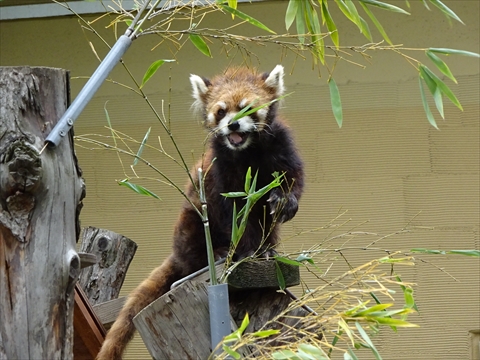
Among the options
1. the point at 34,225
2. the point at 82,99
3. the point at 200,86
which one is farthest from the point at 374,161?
the point at 34,225

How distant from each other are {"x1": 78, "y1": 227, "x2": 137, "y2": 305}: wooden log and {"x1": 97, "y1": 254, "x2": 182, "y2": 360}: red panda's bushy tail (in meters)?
0.47

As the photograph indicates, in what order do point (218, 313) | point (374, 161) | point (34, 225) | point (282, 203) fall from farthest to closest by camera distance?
point (374, 161) < point (282, 203) < point (218, 313) < point (34, 225)

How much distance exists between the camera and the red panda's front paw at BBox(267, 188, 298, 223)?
2.91m

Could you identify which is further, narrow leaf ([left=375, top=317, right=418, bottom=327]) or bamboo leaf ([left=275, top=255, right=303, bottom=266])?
bamboo leaf ([left=275, top=255, right=303, bottom=266])

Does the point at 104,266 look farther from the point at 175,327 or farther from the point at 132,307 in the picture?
the point at 175,327

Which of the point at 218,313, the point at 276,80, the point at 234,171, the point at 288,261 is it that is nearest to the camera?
the point at 218,313

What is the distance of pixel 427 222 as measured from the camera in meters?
4.54

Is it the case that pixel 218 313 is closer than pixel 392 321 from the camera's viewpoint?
No

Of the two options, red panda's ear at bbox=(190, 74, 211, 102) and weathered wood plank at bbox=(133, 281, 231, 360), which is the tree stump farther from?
red panda's ear at bbox=(190, 74, 211, 102)

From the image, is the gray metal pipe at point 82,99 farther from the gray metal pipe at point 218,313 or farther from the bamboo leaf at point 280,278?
the bamboo leaf at point 280,278

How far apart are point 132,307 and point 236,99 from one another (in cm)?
106

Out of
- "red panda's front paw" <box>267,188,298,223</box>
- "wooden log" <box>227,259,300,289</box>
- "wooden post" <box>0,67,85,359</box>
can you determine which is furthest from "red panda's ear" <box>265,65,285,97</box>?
"wooden post" <box>0,67,85,359</box>

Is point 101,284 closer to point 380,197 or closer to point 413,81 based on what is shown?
point 380,197

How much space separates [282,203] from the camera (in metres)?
2.91
